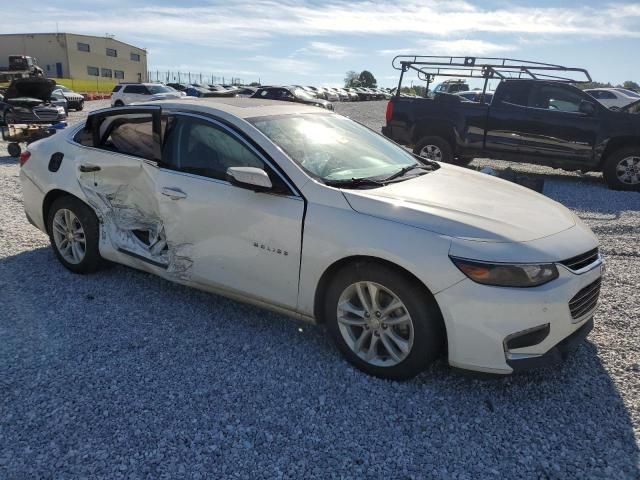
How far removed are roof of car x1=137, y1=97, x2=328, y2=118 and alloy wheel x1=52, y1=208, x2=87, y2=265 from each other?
1249 millimetres

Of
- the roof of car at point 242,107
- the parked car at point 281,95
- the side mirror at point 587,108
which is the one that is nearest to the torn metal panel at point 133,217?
the roof of car at point 242,107

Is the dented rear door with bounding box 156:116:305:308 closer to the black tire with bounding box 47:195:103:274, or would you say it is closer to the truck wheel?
the black tire with bounding box 47:195:103:274

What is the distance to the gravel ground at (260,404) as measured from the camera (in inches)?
95.4

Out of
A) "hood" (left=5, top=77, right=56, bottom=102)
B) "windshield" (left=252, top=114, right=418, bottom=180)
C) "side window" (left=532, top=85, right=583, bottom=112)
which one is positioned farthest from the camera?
"hood" (left=5, top=77, right=56, bottom=102)

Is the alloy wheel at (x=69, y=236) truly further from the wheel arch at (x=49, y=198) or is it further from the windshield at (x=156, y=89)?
the windshield at (x=156, y=89)

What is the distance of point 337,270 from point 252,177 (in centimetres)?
78

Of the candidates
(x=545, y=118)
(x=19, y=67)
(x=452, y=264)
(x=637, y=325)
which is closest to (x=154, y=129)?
(x=452, y=264)

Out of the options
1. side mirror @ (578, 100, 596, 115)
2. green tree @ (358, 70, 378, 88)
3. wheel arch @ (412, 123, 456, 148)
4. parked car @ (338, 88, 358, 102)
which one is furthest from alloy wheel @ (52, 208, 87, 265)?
green tree @ (358, 70, 378, 88)

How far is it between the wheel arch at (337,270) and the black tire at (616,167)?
25.7 ft

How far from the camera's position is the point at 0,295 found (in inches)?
163

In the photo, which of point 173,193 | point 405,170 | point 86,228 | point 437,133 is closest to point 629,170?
point 437,133

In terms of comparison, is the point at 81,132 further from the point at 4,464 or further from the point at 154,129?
the point at 4,464

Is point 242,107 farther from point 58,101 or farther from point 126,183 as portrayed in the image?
point 58,101

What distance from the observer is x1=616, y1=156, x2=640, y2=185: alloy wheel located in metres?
8.88
